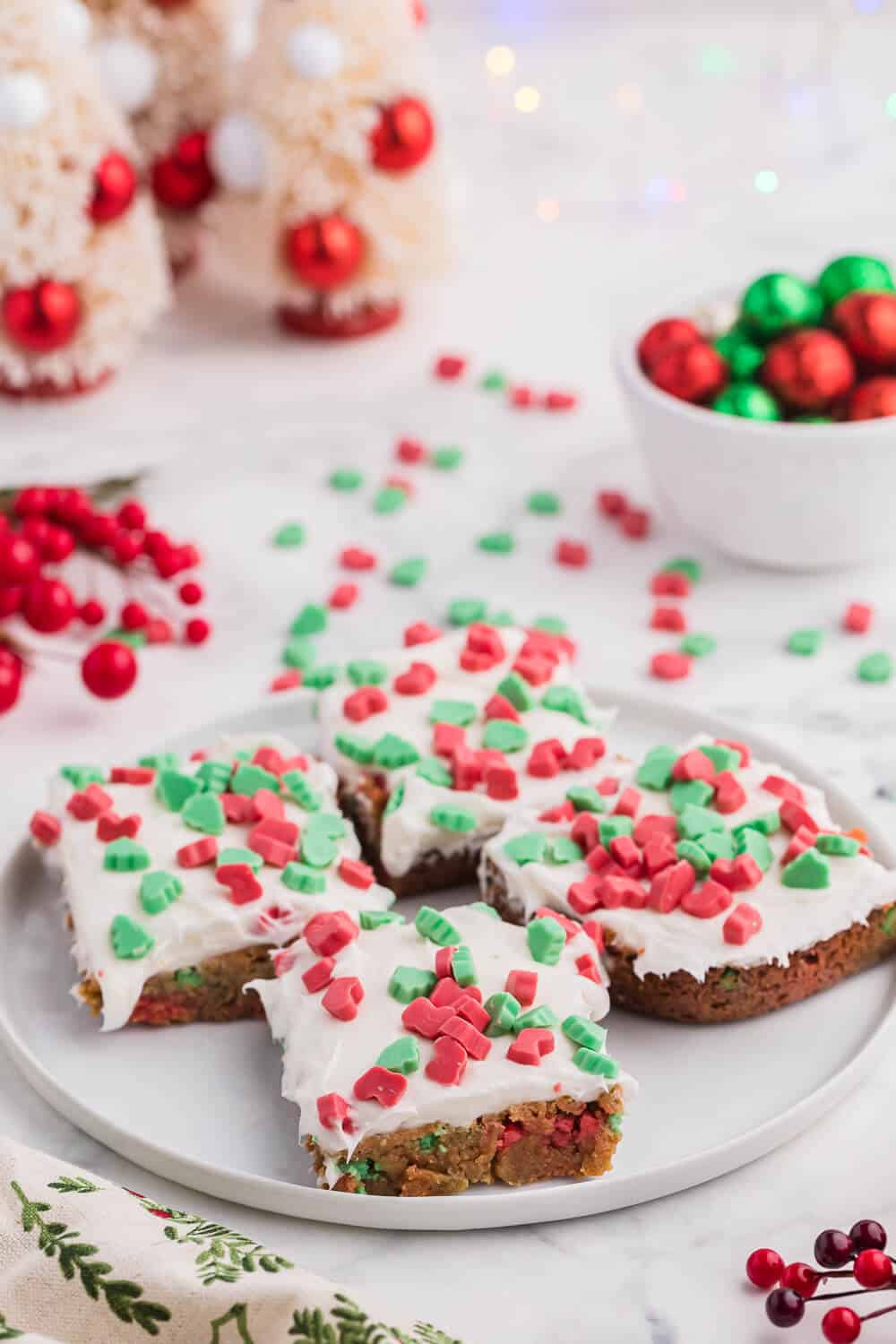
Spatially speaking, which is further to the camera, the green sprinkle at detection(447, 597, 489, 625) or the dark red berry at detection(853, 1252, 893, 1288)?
the green sprinkle at detection(447, 597, 489, 625)

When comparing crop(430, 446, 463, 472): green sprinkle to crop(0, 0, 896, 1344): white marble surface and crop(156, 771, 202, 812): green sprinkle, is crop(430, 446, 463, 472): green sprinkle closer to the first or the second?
crop(0, 0, 896, 1344): white marble surface

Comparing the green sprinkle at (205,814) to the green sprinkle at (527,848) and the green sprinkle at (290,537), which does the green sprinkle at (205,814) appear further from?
the green sprinkle at (290,537)

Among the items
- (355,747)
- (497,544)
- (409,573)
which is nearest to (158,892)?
(355,747)

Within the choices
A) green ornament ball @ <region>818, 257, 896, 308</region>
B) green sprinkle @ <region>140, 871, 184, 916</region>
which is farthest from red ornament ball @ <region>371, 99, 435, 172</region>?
green sprinkle @ <region>140, 871, 184, 916</region>

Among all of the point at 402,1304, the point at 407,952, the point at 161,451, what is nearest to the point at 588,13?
the point at 161,451

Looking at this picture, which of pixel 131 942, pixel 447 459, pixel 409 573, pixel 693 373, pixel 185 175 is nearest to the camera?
pixel 131 942

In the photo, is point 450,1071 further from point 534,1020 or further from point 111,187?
point 111,187

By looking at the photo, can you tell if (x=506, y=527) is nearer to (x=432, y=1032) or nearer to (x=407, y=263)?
(x=407, y=263)
